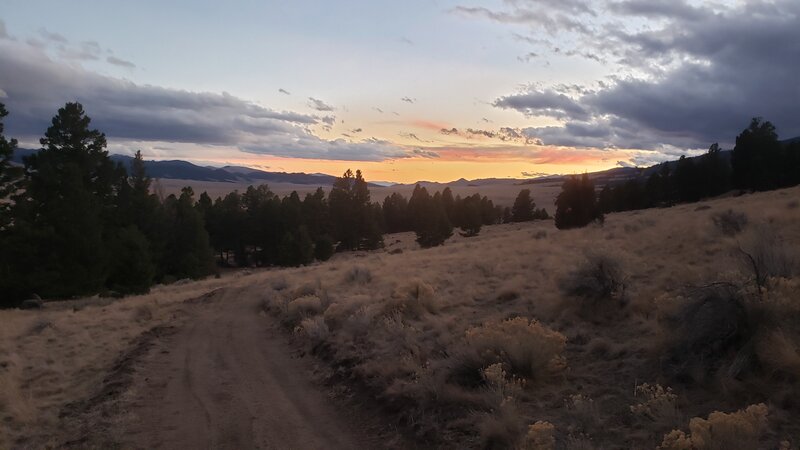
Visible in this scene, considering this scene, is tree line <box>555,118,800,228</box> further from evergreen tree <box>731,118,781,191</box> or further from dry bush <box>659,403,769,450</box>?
dry bush <box>659,403,769,450</box>

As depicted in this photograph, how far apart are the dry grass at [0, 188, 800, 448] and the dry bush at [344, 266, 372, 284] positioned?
7.49 feet

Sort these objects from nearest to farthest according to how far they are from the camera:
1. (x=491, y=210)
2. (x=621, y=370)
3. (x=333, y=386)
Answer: (x=621, y=370)
(x=333, y=386)
(x=491, y=210)

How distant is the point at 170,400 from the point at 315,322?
4476 millimetres

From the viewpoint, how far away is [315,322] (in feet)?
43.3

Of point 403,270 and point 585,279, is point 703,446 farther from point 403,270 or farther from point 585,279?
point 403,270

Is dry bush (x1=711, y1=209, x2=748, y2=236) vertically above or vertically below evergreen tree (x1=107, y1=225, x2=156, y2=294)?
above

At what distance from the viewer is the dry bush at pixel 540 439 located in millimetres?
5281

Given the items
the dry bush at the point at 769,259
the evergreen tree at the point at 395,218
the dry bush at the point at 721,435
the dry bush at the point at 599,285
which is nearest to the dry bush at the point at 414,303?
the dry bush at the point at 599,285

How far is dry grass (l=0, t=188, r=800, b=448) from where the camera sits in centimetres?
599

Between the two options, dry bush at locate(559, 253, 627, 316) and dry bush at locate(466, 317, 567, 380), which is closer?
dry bush at locate(466, 317, 567, 380)

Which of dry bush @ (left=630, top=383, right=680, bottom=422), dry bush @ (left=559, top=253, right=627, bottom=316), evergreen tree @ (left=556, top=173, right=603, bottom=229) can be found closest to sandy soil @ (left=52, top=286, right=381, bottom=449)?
dry bush @ (left=630, top=383, right=680, bottom=422)

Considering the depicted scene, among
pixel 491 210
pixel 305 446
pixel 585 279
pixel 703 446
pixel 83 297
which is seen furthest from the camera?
pixel 491 210

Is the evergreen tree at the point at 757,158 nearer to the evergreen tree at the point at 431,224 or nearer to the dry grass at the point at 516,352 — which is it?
the evergreen tree at the point at 431,224

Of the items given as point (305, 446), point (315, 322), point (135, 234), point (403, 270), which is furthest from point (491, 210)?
point (305, 446)
